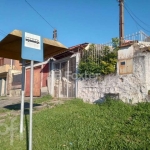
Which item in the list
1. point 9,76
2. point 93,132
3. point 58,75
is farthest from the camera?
point 9,76

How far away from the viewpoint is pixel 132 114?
5.80 metres

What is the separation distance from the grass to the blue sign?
2077 mm

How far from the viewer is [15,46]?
5.90 m

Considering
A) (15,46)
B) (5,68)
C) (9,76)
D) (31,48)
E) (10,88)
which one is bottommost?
(10,88)

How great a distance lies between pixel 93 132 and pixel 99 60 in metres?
5.48

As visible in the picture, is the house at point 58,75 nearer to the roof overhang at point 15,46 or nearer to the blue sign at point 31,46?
the roof overhang at point 15,46

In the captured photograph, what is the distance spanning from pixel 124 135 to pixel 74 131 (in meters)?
1.31

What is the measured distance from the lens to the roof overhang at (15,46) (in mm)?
4918

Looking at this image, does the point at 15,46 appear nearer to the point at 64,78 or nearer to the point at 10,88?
the point at 64,78

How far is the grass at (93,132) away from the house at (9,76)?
13964 millimetres

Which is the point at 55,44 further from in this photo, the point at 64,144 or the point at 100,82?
the point at 100,82

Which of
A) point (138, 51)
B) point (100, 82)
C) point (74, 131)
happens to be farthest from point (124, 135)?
point (100, 82)

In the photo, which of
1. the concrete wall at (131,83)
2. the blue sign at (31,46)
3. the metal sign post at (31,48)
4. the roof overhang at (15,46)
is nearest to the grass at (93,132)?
the concrete wall at (131,83)

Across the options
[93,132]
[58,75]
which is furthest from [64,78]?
[93,132]
